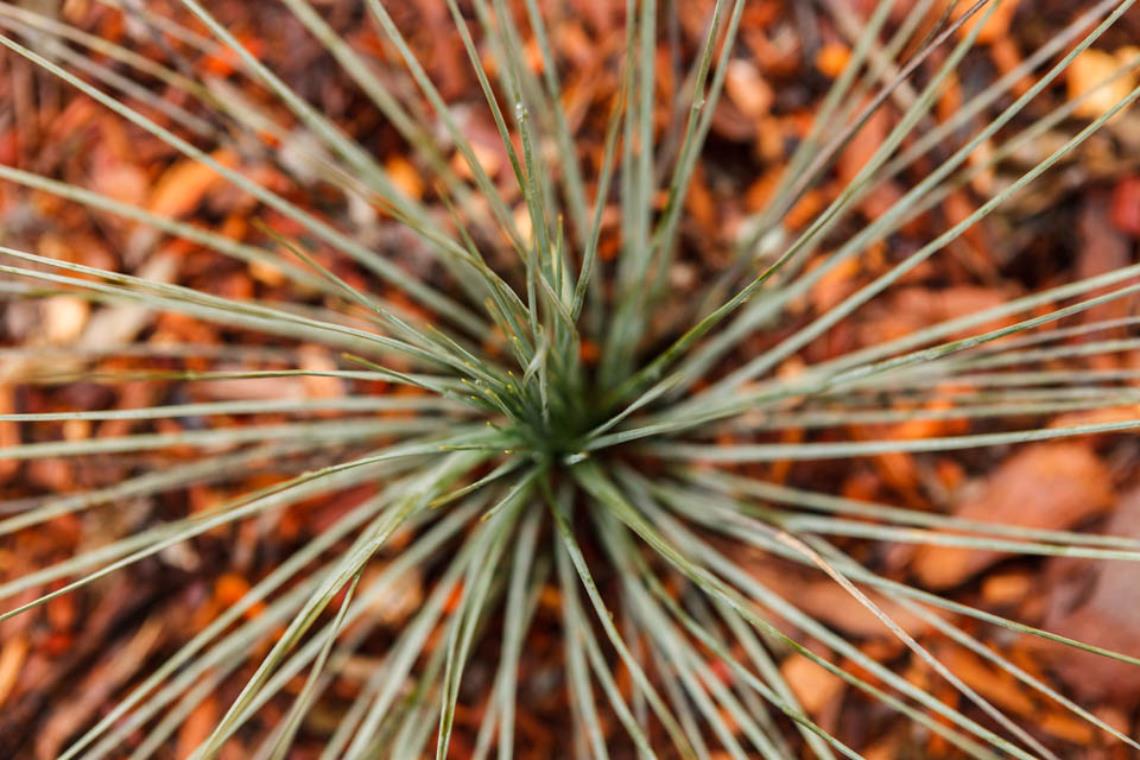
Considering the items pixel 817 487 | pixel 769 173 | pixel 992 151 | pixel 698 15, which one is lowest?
pixel 817 487

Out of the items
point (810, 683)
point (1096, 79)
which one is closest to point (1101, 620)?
point (810, 683)

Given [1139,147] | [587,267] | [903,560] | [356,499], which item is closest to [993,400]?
[903,560]

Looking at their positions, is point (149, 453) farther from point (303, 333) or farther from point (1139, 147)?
point (1139, 147)

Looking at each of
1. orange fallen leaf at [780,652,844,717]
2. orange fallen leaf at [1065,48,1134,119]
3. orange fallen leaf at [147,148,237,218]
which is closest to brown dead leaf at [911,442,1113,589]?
orange fallen leaf at [780,652,844,717]

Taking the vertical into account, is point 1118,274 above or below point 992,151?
below

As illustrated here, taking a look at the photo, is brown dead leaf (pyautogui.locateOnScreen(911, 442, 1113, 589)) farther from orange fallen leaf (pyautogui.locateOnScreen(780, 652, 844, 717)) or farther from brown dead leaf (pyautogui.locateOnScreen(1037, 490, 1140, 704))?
orange fallen leaf (pyautogui.locateOnScreen(780, 652, 844, 717))

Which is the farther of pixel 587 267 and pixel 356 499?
pixel 356 499
